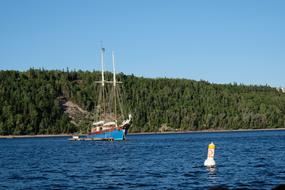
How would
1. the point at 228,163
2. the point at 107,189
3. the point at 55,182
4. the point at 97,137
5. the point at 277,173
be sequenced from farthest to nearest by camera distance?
1. the point at 97,137
2. the point at 228,163
3. the point at 277,173
4. the point at 55,182
5. the point at 107,189

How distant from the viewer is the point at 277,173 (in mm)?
49188

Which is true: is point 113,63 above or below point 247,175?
above

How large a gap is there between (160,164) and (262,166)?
10.7 meters

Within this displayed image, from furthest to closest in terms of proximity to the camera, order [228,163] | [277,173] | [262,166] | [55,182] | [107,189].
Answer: [228,163] → [262,166] → [277,173] → [55,182] → [107,189]

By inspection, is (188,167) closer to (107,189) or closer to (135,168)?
(135,168)

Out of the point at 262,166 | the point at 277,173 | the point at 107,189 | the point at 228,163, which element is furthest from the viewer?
the point at 228,163

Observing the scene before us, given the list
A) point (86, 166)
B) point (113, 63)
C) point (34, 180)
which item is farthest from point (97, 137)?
point (34, 180)

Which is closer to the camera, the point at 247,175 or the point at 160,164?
the point at 247,175

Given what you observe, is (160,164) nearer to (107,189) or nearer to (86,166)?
(86,166)

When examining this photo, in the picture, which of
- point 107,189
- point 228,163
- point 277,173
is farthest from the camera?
point 228,163

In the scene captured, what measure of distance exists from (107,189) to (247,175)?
13.0 meters

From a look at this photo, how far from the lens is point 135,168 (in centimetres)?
5734

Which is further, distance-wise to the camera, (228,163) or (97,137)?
(97,137)

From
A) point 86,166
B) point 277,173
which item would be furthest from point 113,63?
point 277,173
